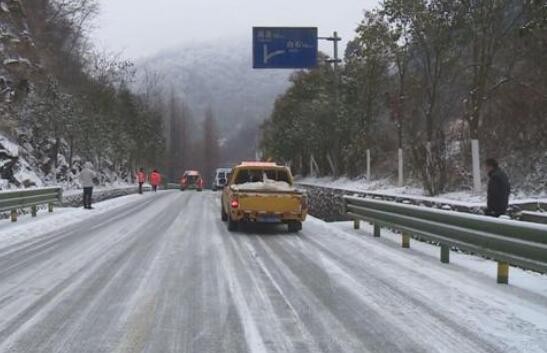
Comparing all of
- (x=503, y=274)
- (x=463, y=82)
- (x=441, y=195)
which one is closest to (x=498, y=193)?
(x=503, y=274)

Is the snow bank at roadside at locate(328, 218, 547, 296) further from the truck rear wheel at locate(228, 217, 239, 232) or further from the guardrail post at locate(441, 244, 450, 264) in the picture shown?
the truck rear wheel at locate(228, 217, 239, 232)

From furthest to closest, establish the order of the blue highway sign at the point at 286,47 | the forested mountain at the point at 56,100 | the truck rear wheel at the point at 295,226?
the forested mountain at the point at 56,100, the blue highway sign at the point at 286,47, the truck rear wheel at the point at 295,226

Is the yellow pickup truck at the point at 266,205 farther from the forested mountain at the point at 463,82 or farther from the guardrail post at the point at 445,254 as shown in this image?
the forested mountain at the point at 463,82

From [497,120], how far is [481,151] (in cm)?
135

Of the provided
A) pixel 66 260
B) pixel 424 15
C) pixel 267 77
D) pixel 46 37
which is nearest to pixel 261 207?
pixel 66 260

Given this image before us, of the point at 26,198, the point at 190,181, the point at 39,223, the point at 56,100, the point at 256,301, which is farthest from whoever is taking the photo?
the point at 190,181

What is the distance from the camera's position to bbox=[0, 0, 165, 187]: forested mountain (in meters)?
35.3

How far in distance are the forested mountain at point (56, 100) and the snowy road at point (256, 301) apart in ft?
68.0

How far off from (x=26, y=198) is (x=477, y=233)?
13852mm

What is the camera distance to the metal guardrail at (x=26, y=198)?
17.5 m

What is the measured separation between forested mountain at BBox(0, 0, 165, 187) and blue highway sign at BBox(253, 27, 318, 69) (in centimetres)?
1259

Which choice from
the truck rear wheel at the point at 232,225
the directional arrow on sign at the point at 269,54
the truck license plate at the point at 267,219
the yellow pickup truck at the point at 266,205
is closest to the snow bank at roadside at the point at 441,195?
the yellow pickup truck at the point at 266,205

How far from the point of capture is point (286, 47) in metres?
29.6

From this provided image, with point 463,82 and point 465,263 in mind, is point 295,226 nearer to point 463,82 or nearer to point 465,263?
point 465,263
